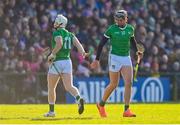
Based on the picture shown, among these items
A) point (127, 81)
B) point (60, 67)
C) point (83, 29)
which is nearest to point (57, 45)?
point (60, 67)

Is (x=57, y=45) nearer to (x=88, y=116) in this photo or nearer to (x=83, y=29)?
(x=88, y=116)

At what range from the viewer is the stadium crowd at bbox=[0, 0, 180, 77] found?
3022cm

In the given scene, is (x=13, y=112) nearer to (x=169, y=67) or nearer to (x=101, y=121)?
(x=101, y=121)

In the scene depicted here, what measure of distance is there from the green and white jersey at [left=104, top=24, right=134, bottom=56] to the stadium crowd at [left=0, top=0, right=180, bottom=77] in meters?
10.5

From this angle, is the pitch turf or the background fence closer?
the pitch turf

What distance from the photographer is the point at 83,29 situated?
107ft

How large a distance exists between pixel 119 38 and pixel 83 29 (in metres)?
13.2

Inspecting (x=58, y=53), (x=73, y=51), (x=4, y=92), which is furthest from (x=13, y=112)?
(x=73, y=51)

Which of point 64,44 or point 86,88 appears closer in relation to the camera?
point 64,44

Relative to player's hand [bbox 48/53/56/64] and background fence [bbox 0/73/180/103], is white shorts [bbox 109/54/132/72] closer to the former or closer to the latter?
player's hand [bbox 48/53/56/64]

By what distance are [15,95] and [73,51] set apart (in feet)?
10.1

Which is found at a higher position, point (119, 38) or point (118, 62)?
point (119, 38)

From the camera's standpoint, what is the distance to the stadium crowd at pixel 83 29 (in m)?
30.2

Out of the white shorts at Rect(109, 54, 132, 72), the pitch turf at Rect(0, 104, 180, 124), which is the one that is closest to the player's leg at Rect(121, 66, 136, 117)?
the white shorts at Rect(109, 54, 132, 72)
